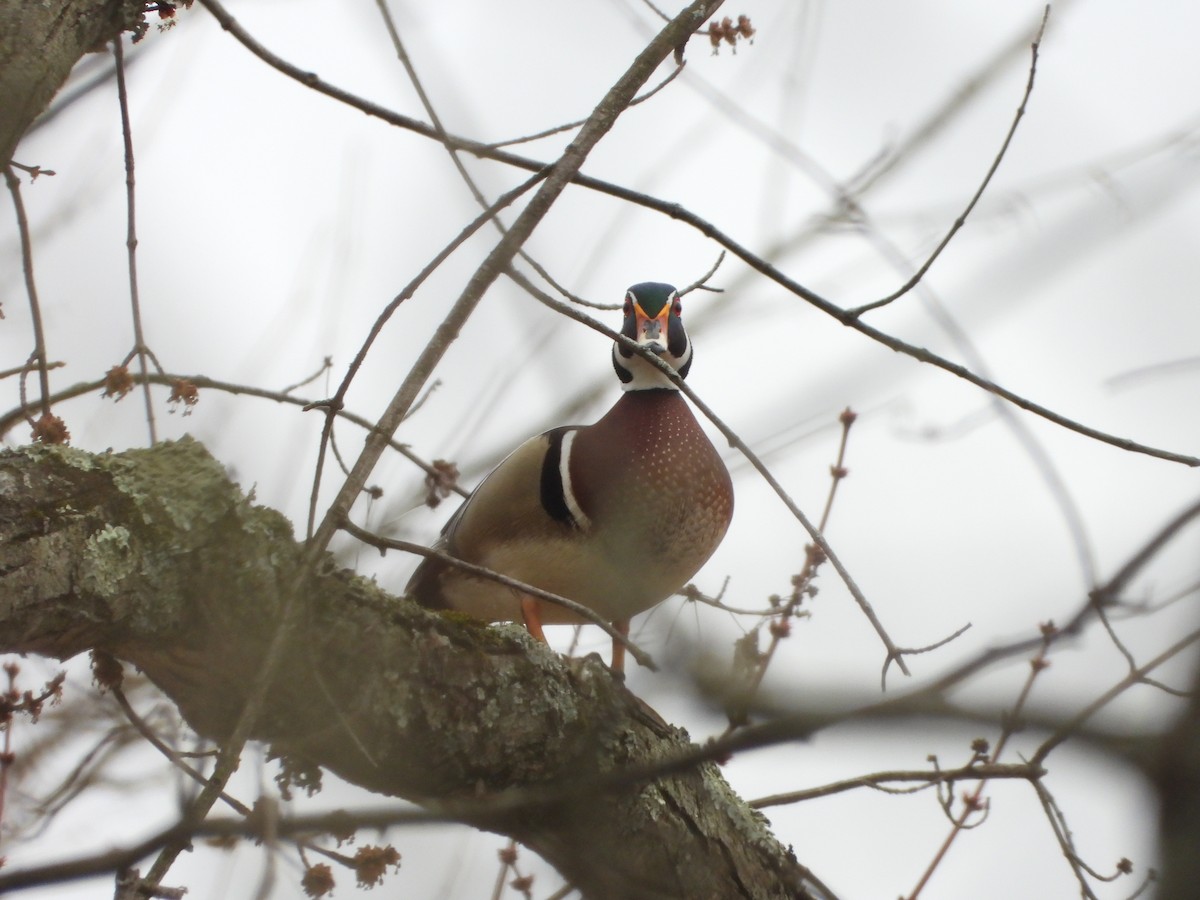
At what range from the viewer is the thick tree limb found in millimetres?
1821

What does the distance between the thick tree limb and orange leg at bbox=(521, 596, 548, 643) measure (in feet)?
2.16

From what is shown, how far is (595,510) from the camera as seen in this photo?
3.00 metres

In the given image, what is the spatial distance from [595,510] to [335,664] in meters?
1.05

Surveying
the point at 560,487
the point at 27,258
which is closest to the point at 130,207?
the point at 27,258

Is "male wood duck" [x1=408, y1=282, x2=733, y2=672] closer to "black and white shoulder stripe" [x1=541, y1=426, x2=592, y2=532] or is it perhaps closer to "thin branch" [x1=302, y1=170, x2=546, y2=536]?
"black and white shoulder stripe" [x1=541, y1=426, x2=592, y2=532]

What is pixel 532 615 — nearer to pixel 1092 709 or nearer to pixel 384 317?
pixel 384 317

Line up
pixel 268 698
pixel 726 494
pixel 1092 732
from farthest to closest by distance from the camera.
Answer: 1. pixel 726 494
2. pixel 268 698
3. pixel 1092 732

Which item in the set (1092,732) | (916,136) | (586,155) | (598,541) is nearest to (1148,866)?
(1092,732)

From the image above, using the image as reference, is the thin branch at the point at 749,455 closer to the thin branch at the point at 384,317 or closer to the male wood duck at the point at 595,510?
the thin branch at the point at 384,317

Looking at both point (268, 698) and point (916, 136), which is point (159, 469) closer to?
point (268, 698)

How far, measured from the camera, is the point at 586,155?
204 centimetres

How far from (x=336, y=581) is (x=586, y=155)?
77 centimetres

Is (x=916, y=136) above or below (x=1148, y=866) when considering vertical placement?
above

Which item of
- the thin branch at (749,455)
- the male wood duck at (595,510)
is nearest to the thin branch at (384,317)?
the thin branch at (749,455)
